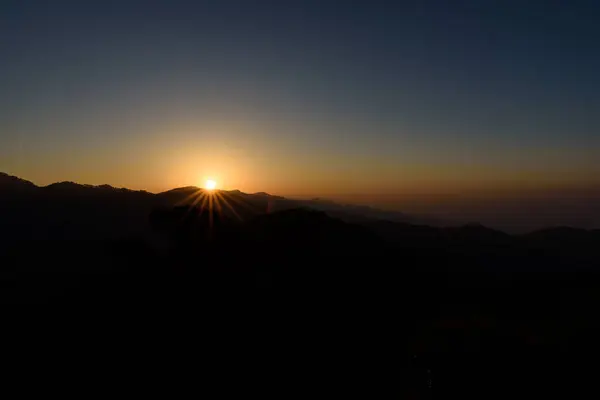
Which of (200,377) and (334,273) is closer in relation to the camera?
(200,377)

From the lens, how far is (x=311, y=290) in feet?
173

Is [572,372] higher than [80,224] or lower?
lower

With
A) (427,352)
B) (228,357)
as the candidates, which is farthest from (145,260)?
(427,352)

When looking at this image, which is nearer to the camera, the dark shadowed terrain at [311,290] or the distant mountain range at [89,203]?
the dark shadowed terrain at [311,290]

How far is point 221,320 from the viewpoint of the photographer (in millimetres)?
43438

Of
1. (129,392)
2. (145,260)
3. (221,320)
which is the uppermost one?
(145,260)

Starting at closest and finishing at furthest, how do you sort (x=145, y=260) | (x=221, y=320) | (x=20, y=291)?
(x=221, y=320) < (x=20, y=291) < (x=145, y=260)

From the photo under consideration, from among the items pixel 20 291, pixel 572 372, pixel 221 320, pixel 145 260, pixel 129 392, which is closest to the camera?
pixel 572 372

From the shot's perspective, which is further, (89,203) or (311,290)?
(89,203)

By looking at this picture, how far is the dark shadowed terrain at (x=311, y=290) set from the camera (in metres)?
32.3

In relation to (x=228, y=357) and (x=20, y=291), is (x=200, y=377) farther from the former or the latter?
(x=20, y=291)

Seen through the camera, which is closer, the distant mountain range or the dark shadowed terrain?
the dark shadowed terrain

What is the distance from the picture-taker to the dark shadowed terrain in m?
32.3

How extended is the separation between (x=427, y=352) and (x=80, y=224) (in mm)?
67059
